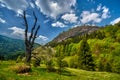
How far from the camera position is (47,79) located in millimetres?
30219

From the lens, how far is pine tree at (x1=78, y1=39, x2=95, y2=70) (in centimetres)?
9362

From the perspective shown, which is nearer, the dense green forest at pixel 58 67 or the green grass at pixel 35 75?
the green grass at pixel 35 75

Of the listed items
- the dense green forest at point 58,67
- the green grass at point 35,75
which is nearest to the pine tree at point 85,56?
the dense green forest at point 58,67

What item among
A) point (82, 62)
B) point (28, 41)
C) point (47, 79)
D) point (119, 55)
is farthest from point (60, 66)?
point (119, 55)

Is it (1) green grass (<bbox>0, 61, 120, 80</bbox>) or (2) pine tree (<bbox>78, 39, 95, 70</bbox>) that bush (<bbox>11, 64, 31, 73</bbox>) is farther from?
(2) pine tree (<bbox>78, 39, 95, 70</bbox>)

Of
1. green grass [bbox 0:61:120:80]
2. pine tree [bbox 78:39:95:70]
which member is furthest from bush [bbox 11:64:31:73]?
pine tree [bbox 78:39:95:70]

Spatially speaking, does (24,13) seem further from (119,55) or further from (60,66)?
(119,55)

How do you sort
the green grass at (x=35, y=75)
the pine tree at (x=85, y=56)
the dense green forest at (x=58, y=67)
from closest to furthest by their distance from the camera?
the green grass at (x=35, y=75) < the dense green forest at (x=58, y=67) < the pine tree at (x=85, y=56)

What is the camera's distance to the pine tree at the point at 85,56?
307 feet

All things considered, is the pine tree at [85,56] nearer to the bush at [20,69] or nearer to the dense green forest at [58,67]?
the dense green forest at [58,67]

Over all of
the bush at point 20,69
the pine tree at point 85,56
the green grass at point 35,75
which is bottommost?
the green grass at point 35,75

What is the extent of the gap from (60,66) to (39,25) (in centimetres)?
996

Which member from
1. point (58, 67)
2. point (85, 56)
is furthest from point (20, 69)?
point (85, 56)

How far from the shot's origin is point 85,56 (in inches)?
3745
